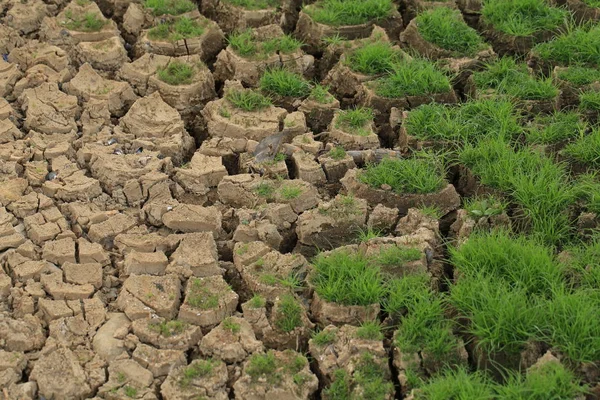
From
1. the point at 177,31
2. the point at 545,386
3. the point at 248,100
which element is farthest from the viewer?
the point at 177,31

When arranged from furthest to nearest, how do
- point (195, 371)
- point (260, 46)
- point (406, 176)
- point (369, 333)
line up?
point (260, 46) < point (406, 176) < point (369, 333) < point (195, 371)

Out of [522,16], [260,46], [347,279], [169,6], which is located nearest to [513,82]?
[522,16]

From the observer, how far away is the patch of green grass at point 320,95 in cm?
473

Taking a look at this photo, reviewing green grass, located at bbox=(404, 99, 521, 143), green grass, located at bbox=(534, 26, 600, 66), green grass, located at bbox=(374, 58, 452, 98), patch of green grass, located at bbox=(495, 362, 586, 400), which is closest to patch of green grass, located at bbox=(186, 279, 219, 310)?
patch of green grass, located at bbox=(495, 362, 586, 400)

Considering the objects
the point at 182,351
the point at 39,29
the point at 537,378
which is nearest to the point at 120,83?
the point at 39,29

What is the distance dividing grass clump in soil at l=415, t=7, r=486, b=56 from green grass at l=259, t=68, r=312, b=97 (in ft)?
2.51

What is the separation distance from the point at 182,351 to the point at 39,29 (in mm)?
2459

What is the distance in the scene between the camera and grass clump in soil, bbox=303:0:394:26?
5.17 metres

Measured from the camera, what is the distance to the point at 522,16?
5219 millimetres

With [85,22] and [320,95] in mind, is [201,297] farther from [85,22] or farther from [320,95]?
[85,22]

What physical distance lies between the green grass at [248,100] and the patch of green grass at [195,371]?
163 cm

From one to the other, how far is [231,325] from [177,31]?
214 cm

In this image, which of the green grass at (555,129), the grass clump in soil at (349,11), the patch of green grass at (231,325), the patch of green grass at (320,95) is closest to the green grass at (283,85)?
the patch of green grass at (320,95)

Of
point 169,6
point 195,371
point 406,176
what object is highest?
point 169,6
